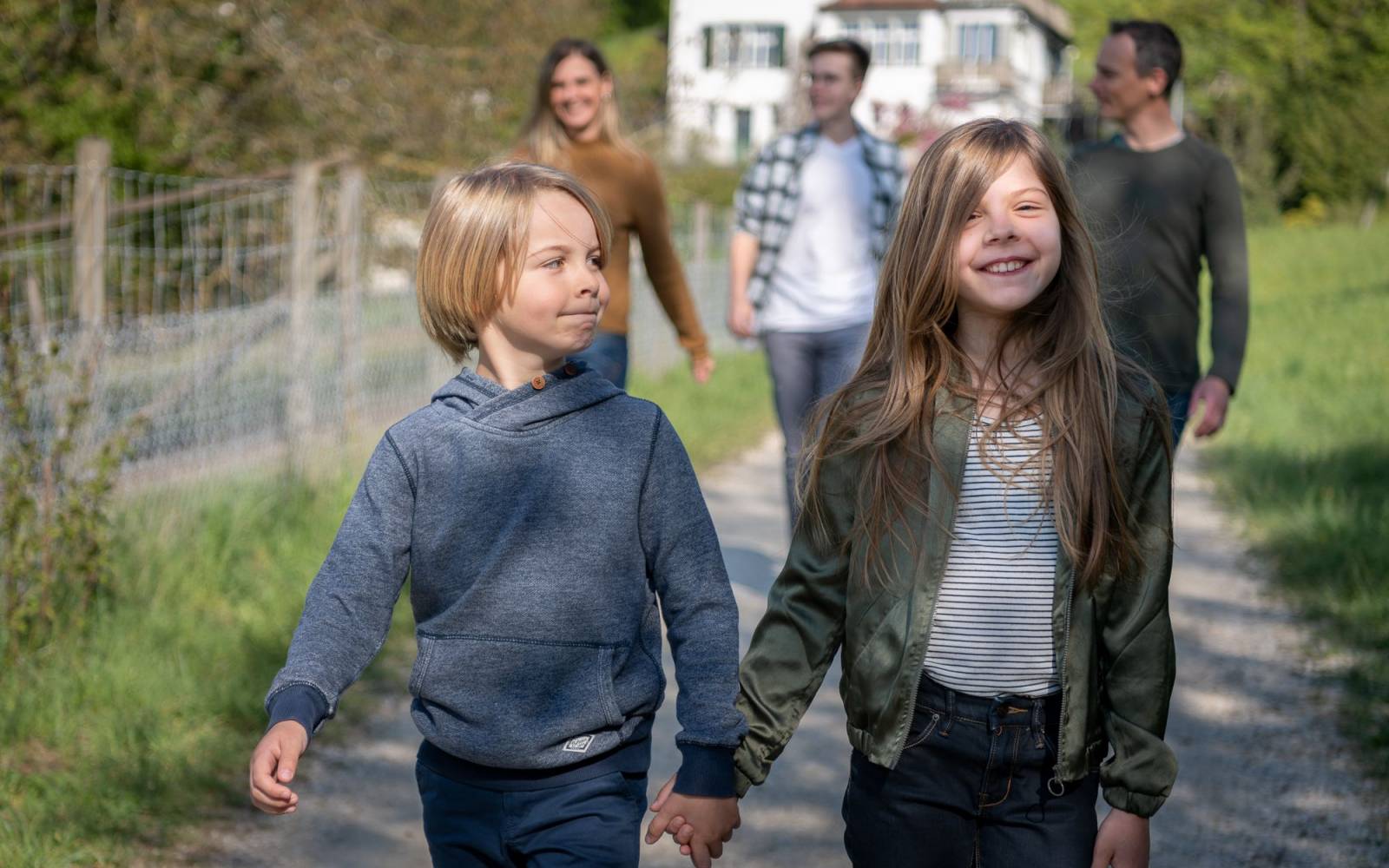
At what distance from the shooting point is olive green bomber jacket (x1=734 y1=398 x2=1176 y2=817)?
234 cm

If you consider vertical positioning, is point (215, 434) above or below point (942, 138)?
below

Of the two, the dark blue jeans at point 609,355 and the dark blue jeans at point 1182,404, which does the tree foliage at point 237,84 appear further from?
the dark blue jeans at point 1182,404

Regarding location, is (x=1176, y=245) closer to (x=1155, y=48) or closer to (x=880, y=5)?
(x=1155, y=48)

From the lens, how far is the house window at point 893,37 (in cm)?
6062

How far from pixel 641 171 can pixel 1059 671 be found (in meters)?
3.49

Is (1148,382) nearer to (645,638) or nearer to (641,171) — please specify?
(645,638)

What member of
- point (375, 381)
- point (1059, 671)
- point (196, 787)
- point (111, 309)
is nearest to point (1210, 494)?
point (375, 381)

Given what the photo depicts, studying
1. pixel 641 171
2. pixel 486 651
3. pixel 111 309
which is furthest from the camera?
pixel 111 309

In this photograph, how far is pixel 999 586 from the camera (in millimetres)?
2418

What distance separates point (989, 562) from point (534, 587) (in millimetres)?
689

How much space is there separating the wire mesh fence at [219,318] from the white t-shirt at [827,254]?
7.77ft

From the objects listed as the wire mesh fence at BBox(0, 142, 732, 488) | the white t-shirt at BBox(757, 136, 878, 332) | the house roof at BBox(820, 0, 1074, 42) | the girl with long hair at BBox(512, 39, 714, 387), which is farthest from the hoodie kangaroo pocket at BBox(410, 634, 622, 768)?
the house roof at BBox(820, 0, 1074, 42)

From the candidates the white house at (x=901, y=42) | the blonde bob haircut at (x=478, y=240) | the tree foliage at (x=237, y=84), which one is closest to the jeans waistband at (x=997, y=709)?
the blonde bob haircut at (x=478, y=240)

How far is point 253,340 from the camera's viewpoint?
7.31 meters
